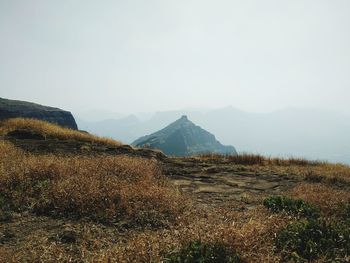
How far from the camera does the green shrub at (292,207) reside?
27.5 ft

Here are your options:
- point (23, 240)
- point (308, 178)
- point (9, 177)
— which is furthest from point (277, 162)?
point (23, 240)

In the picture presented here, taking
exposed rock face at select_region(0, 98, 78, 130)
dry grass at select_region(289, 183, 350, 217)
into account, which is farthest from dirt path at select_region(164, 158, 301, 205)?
exposed rock face at select_region(0, 98, 78, 130)

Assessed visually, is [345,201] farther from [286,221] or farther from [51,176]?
[51,176]

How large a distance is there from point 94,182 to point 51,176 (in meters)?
1.76

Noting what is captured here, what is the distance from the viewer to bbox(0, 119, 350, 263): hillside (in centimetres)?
552

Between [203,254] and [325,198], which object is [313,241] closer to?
[203,254]

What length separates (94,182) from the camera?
9.04 metres

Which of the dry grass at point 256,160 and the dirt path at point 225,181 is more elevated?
the dry grass at point 256,160

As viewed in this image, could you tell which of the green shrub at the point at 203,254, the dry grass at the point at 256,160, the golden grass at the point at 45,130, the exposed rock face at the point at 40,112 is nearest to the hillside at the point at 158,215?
the green shrub at the point at 203,254

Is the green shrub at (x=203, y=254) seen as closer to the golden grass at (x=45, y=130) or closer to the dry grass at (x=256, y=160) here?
the dry grass at (x=256, y=160)

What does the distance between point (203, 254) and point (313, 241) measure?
235 centimetres

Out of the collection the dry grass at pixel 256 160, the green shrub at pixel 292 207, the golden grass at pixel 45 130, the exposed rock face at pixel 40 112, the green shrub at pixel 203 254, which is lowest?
the green shrub at pixel 203 254

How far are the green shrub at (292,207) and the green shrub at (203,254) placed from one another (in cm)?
337

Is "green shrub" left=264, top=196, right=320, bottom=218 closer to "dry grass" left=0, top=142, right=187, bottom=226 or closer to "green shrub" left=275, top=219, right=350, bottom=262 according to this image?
"green shrub" left=275, top=219, right=350, bottom=262
